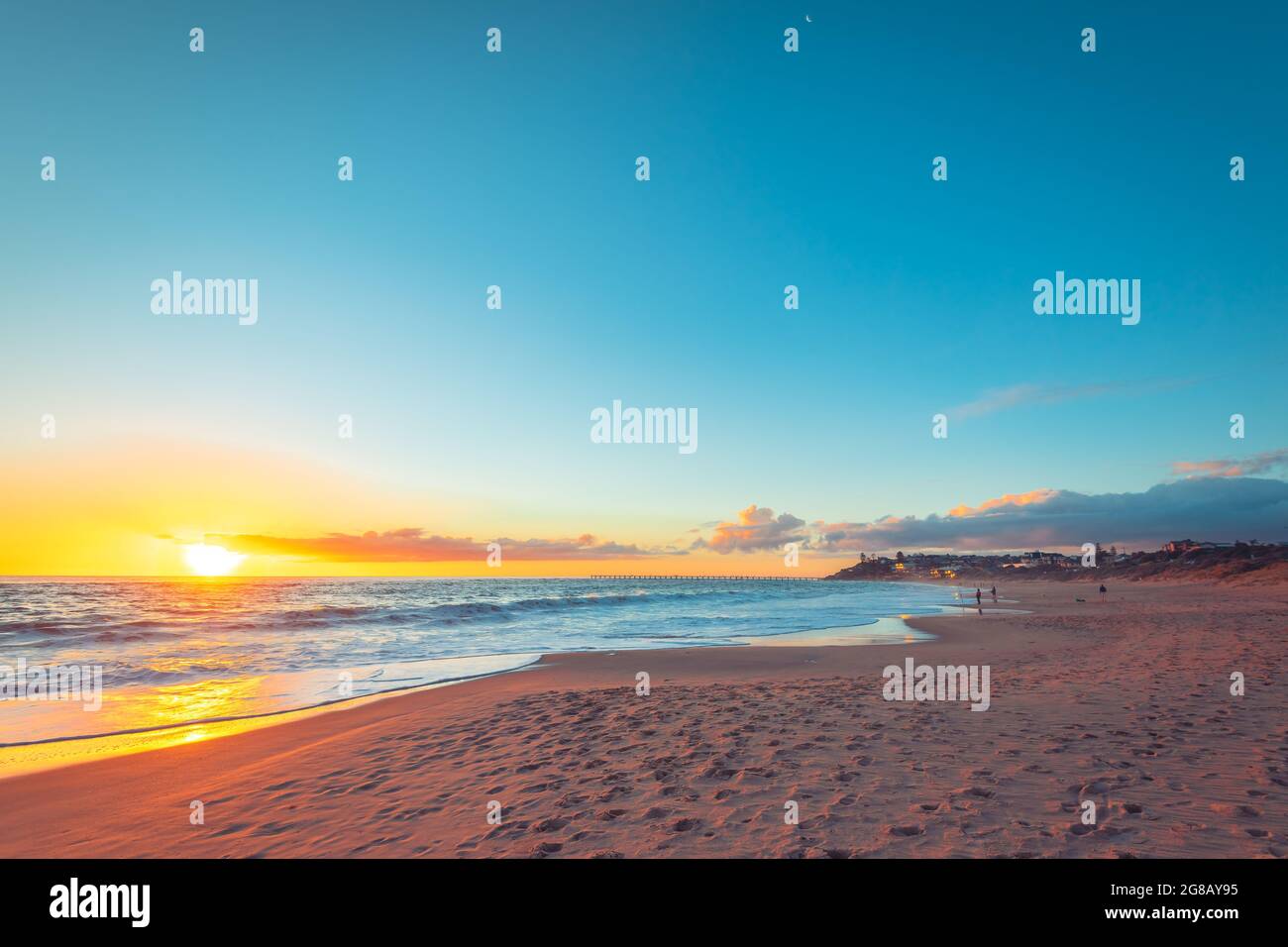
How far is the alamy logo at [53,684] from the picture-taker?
46.6ft

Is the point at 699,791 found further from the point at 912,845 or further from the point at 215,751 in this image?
the point at 215,751

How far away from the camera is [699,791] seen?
6.59 m

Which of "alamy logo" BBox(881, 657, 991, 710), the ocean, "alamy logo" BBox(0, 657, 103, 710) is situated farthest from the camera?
"alamy logo" BBox(0, 657, 103, 710)

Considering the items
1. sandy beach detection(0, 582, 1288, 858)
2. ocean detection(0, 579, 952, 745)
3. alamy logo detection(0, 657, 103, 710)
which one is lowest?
ocean detection(0, 579, 952, 745)

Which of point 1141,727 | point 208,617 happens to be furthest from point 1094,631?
point 208,617

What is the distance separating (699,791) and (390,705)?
919cm

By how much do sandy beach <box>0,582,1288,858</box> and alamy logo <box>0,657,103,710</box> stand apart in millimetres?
7307

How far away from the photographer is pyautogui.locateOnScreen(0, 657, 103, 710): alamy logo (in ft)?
46.6

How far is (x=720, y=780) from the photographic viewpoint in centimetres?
696
